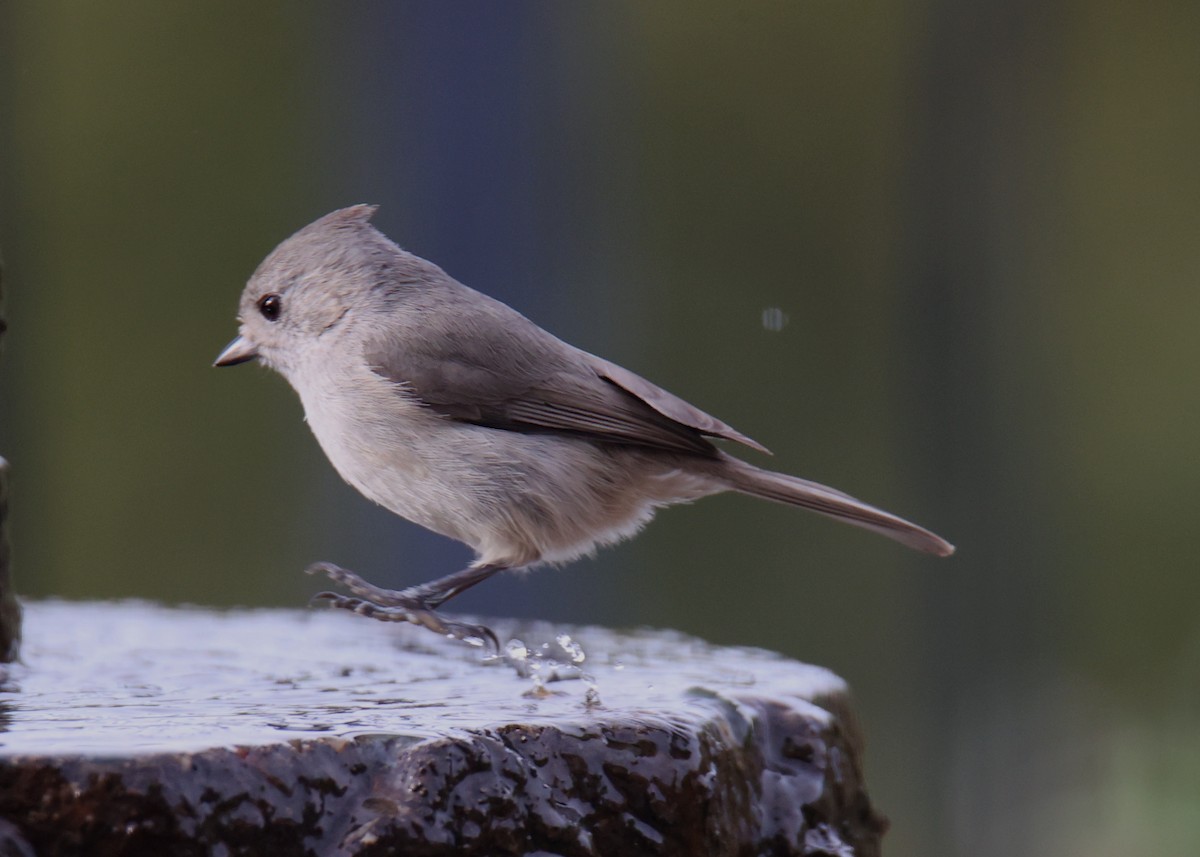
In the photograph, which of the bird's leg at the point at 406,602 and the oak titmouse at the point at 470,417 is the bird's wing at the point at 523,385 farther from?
the bird's leg at the point at 406,602

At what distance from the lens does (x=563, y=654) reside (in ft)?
9.18

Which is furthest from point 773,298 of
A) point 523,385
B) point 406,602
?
point 406,602

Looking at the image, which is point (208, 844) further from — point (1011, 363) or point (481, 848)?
point (1011, 363)

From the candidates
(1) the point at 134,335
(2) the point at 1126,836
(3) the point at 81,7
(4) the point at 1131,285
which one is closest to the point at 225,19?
(3) the point at 81,7

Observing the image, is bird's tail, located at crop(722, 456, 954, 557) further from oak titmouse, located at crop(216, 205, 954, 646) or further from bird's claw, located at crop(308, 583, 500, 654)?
bird's claw, located at crop(308, 583, 500, 654)

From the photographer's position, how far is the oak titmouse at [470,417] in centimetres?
289

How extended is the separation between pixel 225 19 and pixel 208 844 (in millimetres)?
8124

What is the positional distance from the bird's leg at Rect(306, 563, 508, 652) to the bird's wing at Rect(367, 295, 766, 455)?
0.34m

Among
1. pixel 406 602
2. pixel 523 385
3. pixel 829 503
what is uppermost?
pixel 523 385

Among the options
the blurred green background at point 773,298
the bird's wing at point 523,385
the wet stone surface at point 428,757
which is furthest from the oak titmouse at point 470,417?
the blurred green background at point 773,298

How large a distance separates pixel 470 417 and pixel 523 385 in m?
0.12

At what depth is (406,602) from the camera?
2.80m

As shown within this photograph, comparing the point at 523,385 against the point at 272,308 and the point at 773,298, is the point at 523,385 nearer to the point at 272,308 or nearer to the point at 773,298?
the point at 272,308

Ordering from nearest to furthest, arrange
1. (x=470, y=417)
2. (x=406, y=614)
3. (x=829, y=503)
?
(x=406, y=614), (x=829, y=503), (x=470, y=417)
